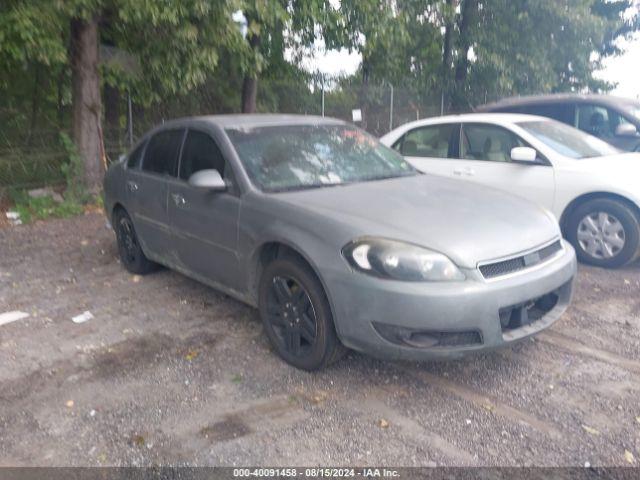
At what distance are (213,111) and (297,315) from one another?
10.9 metres

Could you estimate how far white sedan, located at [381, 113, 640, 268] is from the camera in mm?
5859

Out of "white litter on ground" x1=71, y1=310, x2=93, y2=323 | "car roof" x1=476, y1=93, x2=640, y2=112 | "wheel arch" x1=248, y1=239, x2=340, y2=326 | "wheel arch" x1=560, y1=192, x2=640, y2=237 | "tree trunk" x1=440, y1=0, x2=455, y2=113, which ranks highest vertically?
"tree trunk" x1=440, y1=0, x2=455, y2=113

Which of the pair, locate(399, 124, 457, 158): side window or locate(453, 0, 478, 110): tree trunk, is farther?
locate(453, 0, 478, 110): tree trunk

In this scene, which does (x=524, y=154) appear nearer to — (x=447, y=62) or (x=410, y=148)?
(x=410, y=148)

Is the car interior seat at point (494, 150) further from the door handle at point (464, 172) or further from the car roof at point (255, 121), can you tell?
the car roof at point (255, 121)

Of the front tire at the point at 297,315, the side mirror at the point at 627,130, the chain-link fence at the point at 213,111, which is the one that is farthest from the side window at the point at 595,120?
the chain-link fence at the point at 213,111

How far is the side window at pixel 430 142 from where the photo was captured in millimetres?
7152

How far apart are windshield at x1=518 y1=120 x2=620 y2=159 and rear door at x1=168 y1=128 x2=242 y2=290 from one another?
3.72 m

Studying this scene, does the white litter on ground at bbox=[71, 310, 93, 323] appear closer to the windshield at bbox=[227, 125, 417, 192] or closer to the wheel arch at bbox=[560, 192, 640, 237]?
the windshield at bbox=[227, 125, 417, 192]

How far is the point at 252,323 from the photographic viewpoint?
4684mm

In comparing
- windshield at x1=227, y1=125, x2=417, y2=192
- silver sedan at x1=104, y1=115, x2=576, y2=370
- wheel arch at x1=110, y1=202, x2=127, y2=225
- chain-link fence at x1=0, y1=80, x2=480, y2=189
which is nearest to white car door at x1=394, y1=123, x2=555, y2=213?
windshield at x1=227, y1=125, x2=417, y2=192

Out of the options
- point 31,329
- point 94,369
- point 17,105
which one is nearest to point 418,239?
point 94,369

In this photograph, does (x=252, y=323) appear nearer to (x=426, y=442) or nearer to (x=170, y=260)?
(x=170, y=260)

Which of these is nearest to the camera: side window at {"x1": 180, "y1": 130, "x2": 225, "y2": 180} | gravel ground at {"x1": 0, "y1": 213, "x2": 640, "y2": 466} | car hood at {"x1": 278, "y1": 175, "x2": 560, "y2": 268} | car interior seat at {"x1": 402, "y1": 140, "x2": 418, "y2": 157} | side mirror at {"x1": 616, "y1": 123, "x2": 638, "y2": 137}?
gravel ground at {"x1": 0, "y1": 213, "x2": 640, "y2": 466}
